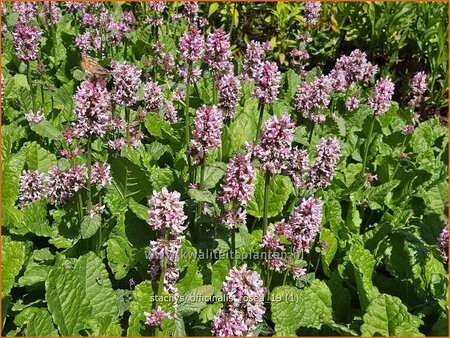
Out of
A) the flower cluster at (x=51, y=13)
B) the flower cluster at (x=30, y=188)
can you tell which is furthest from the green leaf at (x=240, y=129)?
the flower cluster at (x=51, y=13)

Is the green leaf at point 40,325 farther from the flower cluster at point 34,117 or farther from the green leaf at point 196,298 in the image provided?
the flower cluster at point 34,117

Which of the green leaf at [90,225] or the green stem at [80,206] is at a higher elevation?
the green stem at [80,206]

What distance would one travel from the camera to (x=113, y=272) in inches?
143

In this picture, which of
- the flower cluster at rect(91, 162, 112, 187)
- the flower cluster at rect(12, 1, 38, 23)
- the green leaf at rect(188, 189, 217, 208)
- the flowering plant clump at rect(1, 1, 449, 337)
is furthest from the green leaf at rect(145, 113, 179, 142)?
the flower cluster at rect(12, 1, 38, 23)

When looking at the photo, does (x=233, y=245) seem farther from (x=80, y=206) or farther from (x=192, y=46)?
(x=192, y=46)

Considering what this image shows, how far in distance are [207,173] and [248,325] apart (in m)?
1.57

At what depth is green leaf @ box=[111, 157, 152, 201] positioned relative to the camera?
385 centimetres

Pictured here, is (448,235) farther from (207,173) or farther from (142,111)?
(142,111)

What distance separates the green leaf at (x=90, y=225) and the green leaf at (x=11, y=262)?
0.37 m

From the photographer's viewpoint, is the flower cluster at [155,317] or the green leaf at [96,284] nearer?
the flower cluster at [155,317]

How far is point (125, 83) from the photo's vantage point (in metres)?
4.18

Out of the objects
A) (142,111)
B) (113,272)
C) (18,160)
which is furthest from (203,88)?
(113,272)

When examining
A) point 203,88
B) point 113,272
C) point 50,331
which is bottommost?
point 50,331

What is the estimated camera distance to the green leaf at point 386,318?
304cm
